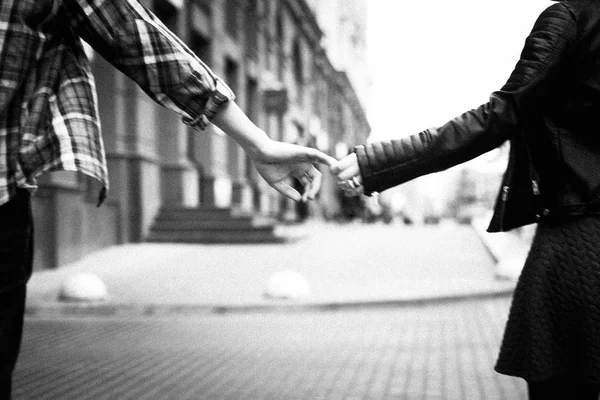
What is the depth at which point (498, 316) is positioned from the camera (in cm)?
891

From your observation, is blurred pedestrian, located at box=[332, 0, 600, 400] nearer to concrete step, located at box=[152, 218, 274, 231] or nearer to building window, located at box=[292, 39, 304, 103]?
concrete step, located at box=[152, 218, 274, 231]

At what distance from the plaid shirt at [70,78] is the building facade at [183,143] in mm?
4719

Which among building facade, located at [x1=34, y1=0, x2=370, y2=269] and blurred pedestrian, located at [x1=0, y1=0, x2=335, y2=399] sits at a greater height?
building facade, located at [x1=34, y1=0, x2=370, y2=269]

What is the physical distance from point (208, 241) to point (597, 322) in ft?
53.6

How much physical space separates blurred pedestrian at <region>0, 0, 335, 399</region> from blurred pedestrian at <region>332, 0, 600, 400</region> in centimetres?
58

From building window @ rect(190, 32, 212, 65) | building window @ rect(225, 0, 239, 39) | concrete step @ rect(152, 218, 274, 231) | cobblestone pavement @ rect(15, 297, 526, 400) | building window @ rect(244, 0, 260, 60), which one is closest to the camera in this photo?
cobblestone pavement @ rect(15, 297, 526, 400)

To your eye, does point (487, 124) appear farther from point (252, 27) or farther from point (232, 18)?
point (252, 27)

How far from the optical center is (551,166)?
7.79 ft

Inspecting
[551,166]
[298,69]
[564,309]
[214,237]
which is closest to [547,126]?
[551,166]

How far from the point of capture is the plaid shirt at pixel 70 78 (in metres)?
1.82

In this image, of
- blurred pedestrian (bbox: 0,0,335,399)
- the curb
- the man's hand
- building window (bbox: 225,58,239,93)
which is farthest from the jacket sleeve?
building window (bbox: 225,58,239,93)

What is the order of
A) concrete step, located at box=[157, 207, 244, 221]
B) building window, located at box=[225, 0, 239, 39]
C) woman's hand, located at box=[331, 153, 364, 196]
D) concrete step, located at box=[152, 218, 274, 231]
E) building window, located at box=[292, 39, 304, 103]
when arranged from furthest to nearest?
building window, located at box=[292, 39, 304, 103]
building window, located at box=[225, 0, 239, 39]
concrete step, located at box=[157, 207, 244, 221]
concrete step, located at box=[152, 218, 274, 231]
woman's hand, located at box=[331, 153, 364, 196]

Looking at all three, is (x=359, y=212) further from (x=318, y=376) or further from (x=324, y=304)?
(x=318, y=376)

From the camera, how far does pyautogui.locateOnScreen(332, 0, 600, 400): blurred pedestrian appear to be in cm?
230
